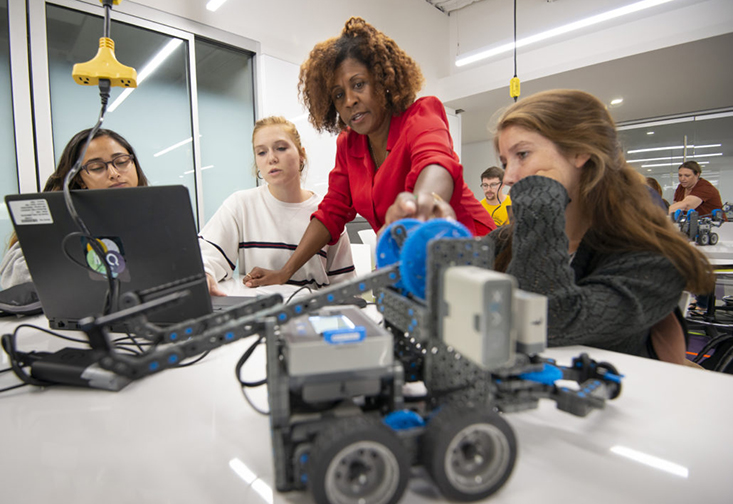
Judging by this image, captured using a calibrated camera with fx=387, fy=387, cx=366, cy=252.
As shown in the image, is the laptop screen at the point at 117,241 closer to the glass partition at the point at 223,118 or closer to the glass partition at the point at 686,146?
the glass partition at the point at 223,118

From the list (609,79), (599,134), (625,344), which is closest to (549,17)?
(609,79)

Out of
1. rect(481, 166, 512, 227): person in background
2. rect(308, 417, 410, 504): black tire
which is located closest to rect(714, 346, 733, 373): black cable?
rect(308, 417, 410, 504): black tire

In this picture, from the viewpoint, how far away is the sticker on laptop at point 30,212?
72 cm

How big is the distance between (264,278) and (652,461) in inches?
46.3

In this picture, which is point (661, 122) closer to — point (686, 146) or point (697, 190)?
point (686, 146)

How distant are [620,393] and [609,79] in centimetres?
487

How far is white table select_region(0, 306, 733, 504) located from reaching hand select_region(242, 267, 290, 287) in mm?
732

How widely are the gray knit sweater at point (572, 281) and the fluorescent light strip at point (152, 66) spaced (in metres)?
2.62

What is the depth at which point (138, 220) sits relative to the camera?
0.68m

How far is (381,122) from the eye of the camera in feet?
4.21

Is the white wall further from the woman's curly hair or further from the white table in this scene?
the white table

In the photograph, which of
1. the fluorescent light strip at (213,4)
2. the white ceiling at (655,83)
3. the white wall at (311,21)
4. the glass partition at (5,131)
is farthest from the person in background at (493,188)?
the glass partition at (5,131)

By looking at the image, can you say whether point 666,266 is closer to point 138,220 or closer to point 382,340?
point 382,340

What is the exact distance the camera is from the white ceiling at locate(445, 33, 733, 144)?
12.1 feet
